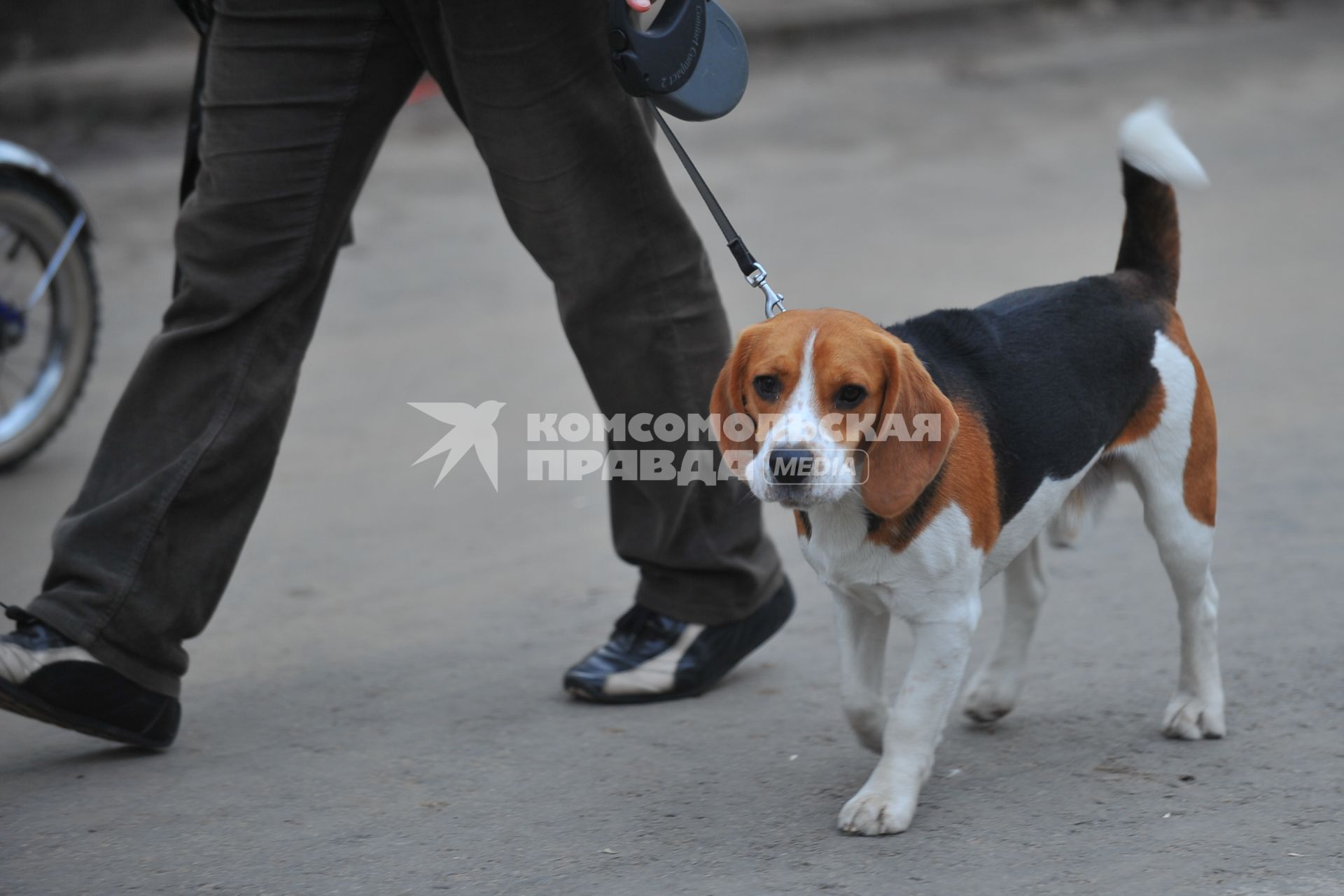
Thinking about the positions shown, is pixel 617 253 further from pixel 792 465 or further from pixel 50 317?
pixel 50 317

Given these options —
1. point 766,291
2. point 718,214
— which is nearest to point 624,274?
point 718,214

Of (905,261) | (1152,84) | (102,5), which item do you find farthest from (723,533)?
(102,5)

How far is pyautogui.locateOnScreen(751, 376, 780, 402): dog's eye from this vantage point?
7.99 feet

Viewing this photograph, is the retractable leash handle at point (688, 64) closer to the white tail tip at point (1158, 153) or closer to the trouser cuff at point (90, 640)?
the white tail tip at point (1158, 153)

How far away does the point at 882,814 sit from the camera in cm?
260

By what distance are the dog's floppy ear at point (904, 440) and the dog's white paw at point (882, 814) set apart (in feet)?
1.70

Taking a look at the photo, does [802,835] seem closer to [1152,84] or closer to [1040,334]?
[1040,334]

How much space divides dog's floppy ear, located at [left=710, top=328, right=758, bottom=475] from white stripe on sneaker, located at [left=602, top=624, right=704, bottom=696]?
0.84 metres

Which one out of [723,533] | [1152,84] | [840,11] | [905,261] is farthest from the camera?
[840,11]

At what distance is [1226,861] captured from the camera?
2.45m

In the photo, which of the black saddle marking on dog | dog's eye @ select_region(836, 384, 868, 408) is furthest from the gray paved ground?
dog's eye @ select_region(836, 384, 868, 408)

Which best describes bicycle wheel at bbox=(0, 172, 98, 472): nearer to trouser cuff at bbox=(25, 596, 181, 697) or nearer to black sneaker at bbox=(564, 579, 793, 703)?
trouser cuff at bbox=(25, 596, 181, 697)

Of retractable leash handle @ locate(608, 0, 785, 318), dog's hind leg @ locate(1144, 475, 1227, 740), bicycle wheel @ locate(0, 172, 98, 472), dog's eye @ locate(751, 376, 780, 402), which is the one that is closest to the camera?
dog's eye @ locate(751, 376, 780, 402)

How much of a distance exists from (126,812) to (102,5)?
9499 mm
